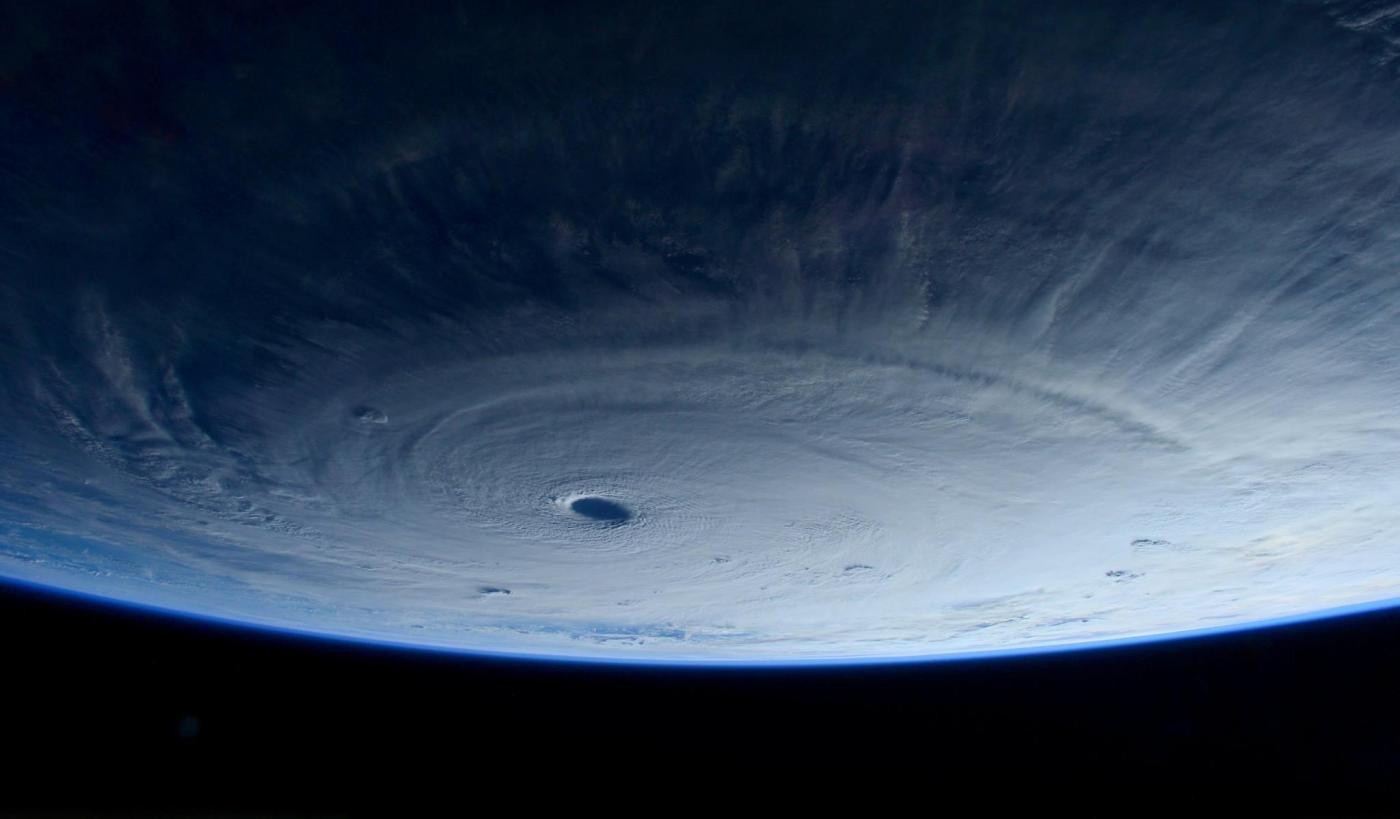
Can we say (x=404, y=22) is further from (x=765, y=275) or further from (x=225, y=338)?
(x=225, y=338)

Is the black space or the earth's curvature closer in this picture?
the earth's curvature

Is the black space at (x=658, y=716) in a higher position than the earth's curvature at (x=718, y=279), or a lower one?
lower

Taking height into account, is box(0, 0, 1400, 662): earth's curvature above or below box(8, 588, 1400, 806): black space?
above

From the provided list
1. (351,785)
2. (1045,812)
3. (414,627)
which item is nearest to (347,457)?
(414,627)

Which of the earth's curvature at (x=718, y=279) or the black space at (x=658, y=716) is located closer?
the earth's curvature at (x=718, y=279)
